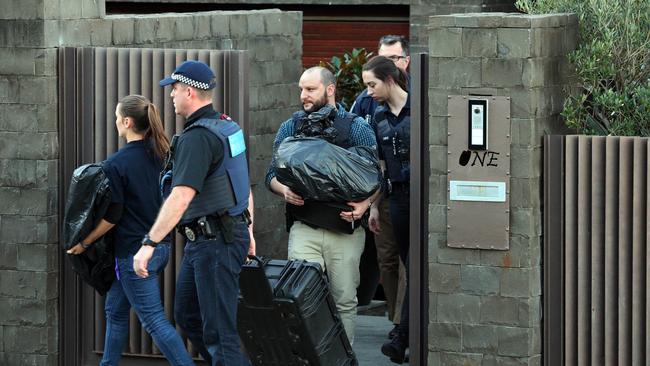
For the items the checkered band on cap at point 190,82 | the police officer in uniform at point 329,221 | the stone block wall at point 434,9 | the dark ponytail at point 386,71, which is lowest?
the police officer in uniform at point 329,221

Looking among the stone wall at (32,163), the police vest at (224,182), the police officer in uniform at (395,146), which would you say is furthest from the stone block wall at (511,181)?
the stone wall at (32,163)

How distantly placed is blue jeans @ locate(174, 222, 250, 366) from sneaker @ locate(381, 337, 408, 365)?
1588mm

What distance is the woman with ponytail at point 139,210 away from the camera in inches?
329

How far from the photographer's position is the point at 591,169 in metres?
8.06

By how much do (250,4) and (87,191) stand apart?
27.1ft

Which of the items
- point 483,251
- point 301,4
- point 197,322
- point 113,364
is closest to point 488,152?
point 483,251

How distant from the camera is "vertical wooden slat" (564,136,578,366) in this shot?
8094mm

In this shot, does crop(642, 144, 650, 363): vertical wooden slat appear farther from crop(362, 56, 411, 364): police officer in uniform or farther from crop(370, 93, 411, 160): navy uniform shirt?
crop(370, 93, 411, 160): navy uniform shirt

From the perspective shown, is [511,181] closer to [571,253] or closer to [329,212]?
[571,253]

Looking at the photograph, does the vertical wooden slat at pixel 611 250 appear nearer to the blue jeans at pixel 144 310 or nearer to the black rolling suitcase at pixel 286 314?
the black rolling suitcase at pixel 286 314

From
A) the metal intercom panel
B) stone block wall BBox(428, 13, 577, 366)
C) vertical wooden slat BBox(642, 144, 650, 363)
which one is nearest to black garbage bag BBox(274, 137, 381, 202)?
stone block wall BBox(428, 13, 577, 366)

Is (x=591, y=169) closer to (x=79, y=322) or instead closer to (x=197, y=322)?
(x=197, y=322)

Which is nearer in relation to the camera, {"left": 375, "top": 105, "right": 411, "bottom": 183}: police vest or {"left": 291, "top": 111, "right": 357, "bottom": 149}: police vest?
{"left": 291, "top": 111, "right": 357, "bottom": 149}: police vest

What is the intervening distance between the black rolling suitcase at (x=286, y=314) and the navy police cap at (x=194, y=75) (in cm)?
97
